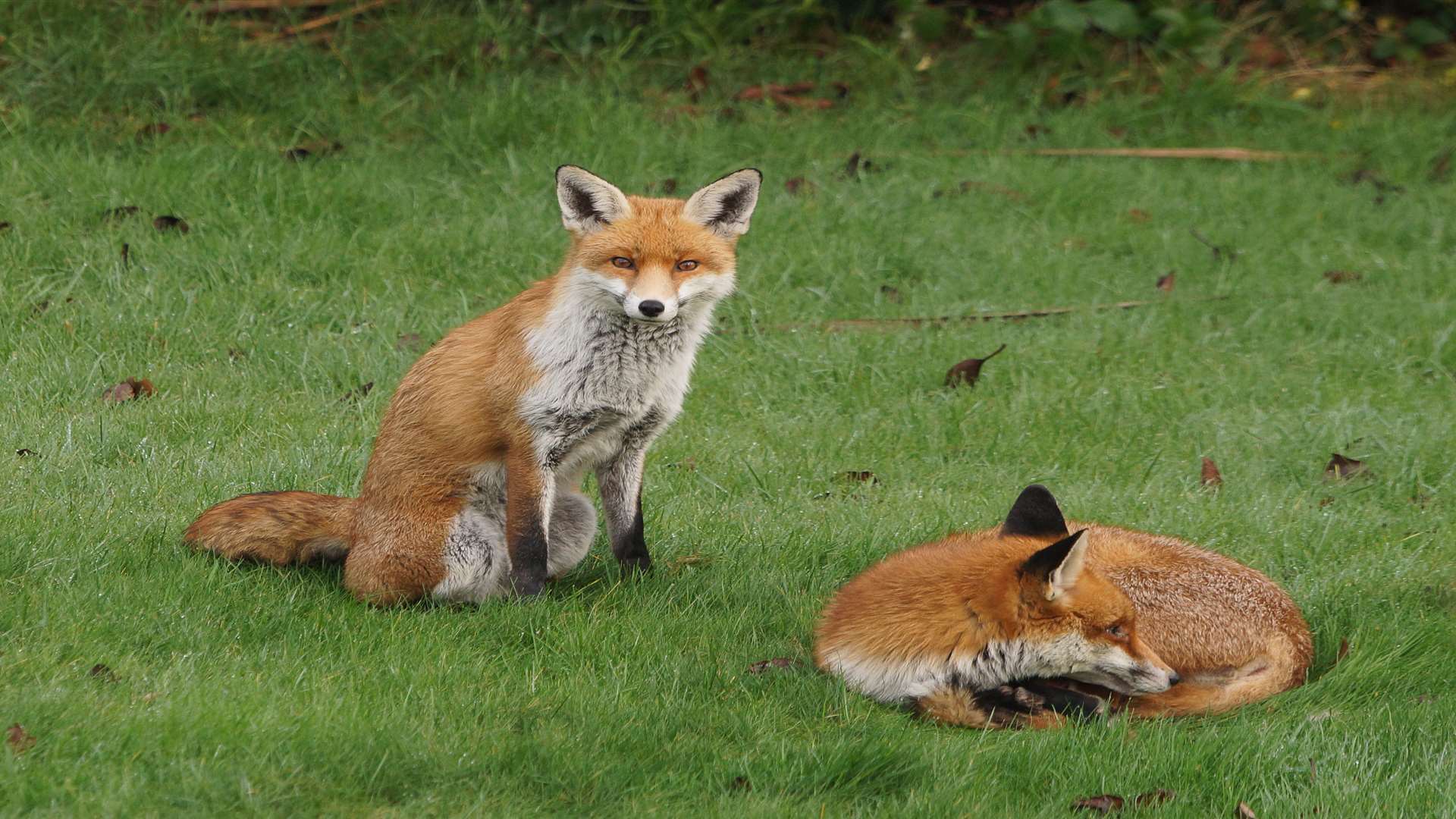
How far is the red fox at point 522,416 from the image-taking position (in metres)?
5.18

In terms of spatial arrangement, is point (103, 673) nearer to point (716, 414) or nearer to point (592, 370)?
point (592, 370)

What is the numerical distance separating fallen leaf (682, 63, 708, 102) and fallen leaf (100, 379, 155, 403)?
18.6 ft

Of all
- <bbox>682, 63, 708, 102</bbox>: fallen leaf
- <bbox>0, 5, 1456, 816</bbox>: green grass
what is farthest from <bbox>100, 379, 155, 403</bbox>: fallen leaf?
<bbox>682, 63, 708, 102</bbox>: fallen leaf

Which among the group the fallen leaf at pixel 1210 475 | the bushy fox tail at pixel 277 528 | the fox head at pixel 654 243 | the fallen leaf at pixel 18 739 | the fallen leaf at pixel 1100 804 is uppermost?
the fox head at pixel 654 243

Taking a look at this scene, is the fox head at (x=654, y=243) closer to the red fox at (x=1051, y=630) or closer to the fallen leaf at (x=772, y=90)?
the red fox at (x=1051, y=630)

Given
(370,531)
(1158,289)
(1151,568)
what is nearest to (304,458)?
(370,531)

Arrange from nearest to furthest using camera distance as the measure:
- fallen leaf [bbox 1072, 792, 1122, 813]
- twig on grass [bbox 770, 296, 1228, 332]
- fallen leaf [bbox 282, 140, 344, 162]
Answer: fallen leaf [bbox 1072, 792, 1122, 813], twig on grass [bbox 770, 296, 1228, 332], fallen leaf [bbox 282, 140, 344, 162]

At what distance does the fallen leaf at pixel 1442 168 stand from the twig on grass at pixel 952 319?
12.4ft

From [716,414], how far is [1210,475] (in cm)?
246

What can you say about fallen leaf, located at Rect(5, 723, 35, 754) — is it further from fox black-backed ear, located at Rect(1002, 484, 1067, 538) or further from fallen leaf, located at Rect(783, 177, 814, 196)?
fallen leaf, located at Rect(783, 177, 814, 196)

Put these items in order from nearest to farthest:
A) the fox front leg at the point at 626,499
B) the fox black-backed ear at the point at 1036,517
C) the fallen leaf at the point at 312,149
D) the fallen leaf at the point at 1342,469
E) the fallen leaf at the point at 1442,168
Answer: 1. the fox black-backed ear at the point at 1036,517
2. the fox front leg at the point at 626,499
3. the fallen leaf at the point at 1342,469
4. the fallen leaf at the point at 312,149
5. the fallen leaf at the point at 1442,168

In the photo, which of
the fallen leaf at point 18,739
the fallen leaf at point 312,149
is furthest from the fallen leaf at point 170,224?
the fallen leaf at point 18,739

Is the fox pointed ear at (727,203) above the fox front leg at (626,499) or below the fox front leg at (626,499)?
above

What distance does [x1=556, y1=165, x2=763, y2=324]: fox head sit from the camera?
505cm
